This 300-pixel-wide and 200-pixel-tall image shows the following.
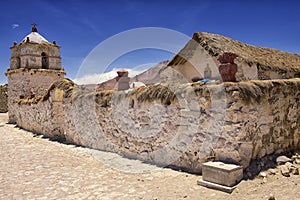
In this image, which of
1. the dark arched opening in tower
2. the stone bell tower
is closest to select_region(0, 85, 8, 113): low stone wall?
the stone bell tower

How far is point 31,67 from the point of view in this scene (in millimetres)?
18312

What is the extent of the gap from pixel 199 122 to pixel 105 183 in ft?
6.73

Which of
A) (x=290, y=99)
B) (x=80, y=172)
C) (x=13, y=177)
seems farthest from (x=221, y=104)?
(x=13, y=177)

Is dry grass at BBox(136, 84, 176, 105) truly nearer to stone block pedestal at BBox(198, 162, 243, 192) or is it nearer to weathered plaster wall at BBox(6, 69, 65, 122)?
stone block pedestal at BBox(198, 162, 243, 192)

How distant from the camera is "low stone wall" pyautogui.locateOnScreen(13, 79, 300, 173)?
4.28 m

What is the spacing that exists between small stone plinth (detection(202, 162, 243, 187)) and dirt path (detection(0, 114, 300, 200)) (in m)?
0.14

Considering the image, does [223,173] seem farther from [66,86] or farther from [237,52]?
[237,52]

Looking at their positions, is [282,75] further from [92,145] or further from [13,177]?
[13,177]

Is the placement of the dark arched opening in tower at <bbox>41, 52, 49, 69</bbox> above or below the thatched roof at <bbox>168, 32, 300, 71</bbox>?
above

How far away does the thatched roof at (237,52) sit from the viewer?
1148cm

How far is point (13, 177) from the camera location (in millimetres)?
4875

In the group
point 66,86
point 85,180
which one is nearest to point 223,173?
point 85,180

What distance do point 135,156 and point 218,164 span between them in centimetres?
250

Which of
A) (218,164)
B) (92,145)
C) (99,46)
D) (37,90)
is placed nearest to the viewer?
(218,164)
